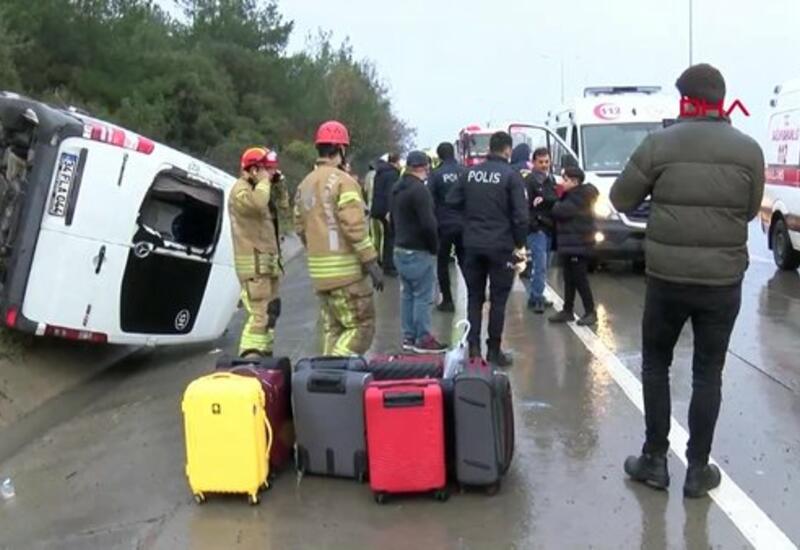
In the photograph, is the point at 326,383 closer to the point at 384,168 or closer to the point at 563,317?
the point at 563,317

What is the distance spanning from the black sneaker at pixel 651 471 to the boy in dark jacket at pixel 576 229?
14.3 ft

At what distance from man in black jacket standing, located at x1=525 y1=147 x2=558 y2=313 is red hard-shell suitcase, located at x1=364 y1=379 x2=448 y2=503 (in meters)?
5.60

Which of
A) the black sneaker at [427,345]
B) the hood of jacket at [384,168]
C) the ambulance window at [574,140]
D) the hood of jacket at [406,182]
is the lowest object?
the black sneaker at [427,345]

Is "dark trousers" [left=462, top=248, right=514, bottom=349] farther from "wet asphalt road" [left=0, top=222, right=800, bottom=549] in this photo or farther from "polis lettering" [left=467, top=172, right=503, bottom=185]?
"polis lettering" [left=467, top=172, right=503, bottom=185]

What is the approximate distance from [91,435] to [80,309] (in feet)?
4.05

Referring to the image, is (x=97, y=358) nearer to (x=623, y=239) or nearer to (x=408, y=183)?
(x=408, y=183)

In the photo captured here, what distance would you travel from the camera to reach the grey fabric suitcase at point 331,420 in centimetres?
518

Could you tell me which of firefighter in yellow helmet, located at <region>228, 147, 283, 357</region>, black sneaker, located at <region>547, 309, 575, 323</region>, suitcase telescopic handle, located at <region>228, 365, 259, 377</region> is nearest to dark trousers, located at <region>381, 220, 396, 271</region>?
black sneaker, located at <region>547, 309, 575, 323</region>

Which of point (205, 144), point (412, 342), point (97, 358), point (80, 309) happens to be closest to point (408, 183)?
point (412, 342)

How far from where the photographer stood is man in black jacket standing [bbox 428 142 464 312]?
32.4 ft

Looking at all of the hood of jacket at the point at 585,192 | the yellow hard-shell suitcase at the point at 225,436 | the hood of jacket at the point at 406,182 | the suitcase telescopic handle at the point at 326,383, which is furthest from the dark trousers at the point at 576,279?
the yellow hard-shell suitcase at the point at 225,436

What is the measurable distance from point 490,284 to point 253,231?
6.51 feet

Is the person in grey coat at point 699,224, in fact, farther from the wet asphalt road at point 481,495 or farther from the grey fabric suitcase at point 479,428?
the grey fabric suitcase at point 479,428

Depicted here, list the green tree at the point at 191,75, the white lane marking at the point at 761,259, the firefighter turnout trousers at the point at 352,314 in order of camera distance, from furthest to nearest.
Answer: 1. the green tree at the point at 191,75
2. the white lane marking at the point at 761,259
3. the firefighter turnout trousers at the point at 352,314
